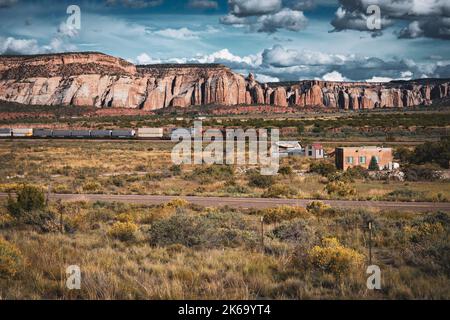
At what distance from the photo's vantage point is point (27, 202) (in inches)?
593

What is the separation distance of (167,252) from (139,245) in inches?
47.5

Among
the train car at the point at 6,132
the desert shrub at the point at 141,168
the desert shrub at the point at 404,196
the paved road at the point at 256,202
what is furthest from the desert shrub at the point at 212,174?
the train car at the point at 6,132

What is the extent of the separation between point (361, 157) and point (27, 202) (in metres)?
26.4

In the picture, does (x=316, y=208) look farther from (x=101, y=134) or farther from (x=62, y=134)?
(x=62, y=134)

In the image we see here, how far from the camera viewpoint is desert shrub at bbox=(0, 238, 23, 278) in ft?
24.1

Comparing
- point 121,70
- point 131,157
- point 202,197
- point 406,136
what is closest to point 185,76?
point 121,70

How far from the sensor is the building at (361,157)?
34.6 m

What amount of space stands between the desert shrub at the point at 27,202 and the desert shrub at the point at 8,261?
7.03m

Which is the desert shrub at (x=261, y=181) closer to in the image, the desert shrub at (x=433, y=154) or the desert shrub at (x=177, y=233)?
the desert shrub at (x=177, y=233)

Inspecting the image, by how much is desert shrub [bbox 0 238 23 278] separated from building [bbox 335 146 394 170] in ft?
96.9

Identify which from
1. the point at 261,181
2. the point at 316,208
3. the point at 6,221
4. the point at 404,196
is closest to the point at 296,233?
the point at 316,208

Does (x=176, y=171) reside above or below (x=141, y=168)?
below

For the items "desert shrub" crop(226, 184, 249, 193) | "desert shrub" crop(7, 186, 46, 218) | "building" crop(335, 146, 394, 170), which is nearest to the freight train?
"building" crop(335, 146, 394, 170)
